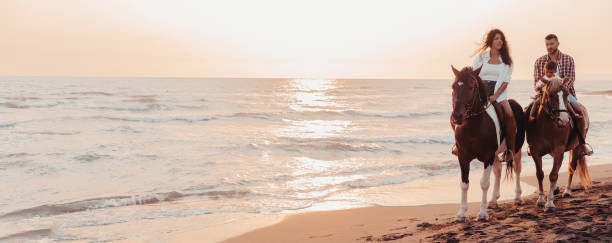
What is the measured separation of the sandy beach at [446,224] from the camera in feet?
16.0

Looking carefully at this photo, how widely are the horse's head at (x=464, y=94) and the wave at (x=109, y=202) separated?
5551mm

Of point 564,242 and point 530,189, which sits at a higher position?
point 564,242

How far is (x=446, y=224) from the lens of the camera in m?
5.95

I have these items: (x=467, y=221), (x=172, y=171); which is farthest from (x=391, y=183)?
(x=172, y=171)

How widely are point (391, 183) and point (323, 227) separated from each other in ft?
13.5

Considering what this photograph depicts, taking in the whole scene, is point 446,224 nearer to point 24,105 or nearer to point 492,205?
point 492,205

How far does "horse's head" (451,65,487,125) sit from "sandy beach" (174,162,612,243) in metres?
1.43

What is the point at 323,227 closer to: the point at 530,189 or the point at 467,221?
the point at 467,221

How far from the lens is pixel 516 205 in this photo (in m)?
6.74

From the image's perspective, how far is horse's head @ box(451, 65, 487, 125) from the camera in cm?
492

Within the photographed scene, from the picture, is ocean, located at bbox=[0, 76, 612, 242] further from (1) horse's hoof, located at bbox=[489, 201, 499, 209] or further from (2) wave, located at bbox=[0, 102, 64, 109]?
(2) wave, located at bbox=[0, 102, 64, 109]

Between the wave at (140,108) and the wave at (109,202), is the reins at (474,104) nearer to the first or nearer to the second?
the wave at (109,202)

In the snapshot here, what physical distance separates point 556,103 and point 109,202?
810 cm

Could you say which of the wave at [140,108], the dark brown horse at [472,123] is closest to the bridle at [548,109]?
the dark brown horse at [472,123]
